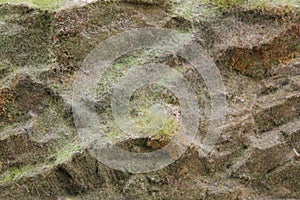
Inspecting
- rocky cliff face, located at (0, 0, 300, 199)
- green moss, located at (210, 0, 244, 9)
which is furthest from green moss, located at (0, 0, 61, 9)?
green moss, located at (210, 0, 244, 9)

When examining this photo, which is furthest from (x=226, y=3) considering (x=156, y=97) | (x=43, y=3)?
(x=43, y=3)

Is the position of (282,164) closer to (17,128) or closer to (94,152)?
(94,152)

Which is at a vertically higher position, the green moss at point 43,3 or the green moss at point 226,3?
the green moss at point 43,3

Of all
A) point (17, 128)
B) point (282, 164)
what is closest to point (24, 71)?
point (17, 128)

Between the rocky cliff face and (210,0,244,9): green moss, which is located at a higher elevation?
(210,0,244,9): green moss

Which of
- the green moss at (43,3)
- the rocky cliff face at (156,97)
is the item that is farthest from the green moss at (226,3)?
the green moss at (43,3)

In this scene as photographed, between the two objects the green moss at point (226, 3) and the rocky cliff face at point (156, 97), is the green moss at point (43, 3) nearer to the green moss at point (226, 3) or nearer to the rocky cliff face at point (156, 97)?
the rocky cliff face at point (156, 97)

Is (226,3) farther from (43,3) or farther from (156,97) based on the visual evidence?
(43,3)

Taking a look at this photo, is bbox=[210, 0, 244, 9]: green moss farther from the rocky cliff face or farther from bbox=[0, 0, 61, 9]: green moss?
bbox=[0, 0, 61, 9]: green moss
